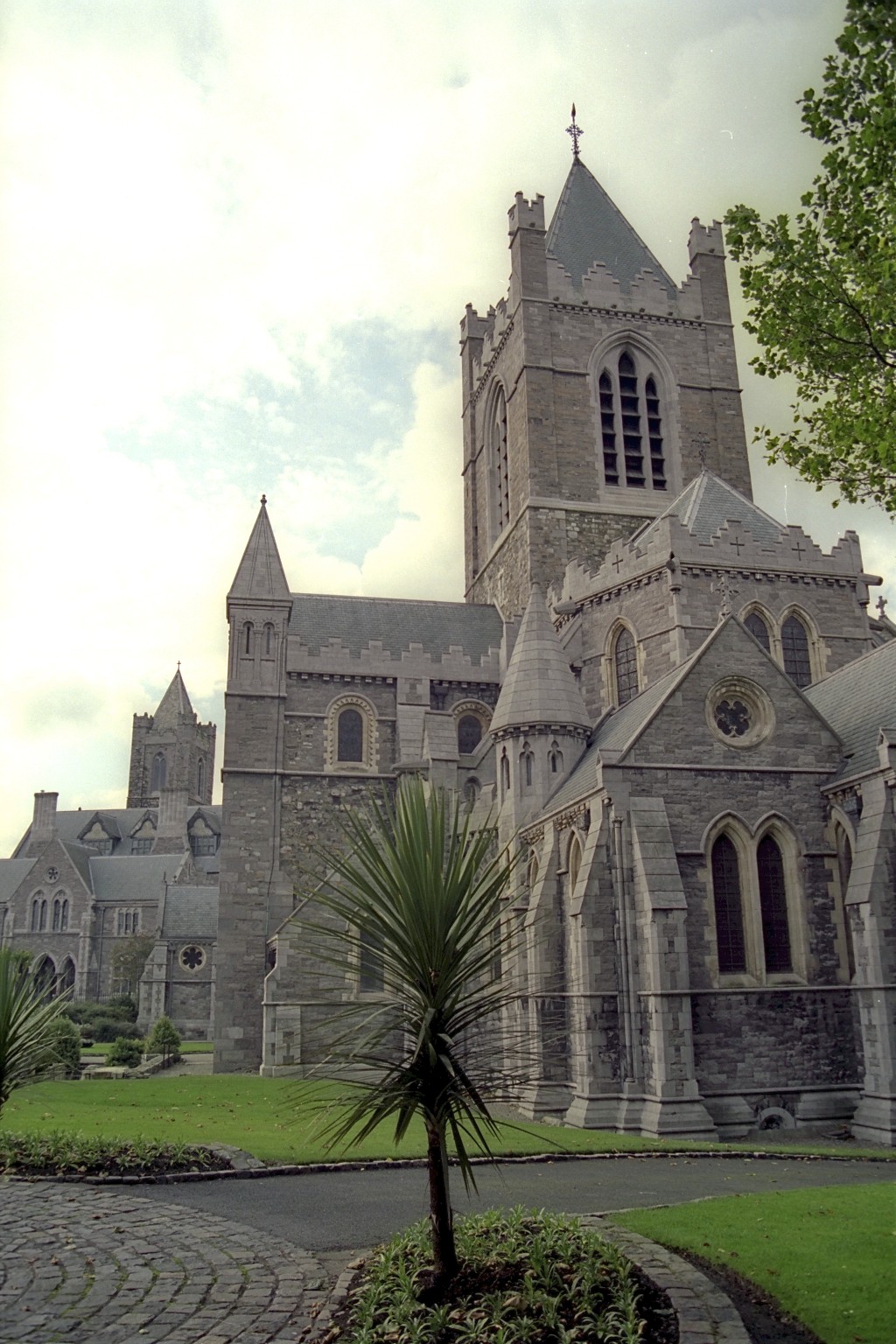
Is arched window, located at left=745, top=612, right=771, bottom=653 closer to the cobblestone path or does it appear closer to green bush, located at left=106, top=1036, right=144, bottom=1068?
the cobblestone path

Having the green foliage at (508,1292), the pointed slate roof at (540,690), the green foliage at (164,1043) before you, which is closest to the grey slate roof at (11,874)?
the green foliage at (164,1043)

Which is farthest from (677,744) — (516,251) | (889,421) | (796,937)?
(516,251)

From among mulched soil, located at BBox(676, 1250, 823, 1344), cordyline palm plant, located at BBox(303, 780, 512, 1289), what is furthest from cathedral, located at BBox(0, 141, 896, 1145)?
mulched soil, located at BBox(676, 1250, 823, 1344)

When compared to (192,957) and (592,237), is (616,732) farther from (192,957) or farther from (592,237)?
(192,957)

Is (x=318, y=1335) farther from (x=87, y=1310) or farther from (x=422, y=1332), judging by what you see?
(x=87, y=1310)

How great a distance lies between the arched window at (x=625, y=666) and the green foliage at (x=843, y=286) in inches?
647

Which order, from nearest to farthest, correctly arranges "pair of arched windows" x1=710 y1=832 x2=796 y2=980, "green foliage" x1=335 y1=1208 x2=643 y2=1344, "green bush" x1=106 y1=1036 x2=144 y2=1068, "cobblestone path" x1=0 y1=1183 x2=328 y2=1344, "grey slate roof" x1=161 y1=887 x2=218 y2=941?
"green foliage" x1=335 y1=1208 x2=643 y2=1344 < "cobblestone path" x1=0 y1=1183 x2=328 y2=1344 < "pair of arched windows" x1=710 y1=832 x2=796 y2=980 < "green bush" x1=106 y1=1036 x2=144 y2=1068 < "grey slate roof" x1=161 y1=887 x2=218 y2=941

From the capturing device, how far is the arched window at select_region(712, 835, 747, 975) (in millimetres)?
20391

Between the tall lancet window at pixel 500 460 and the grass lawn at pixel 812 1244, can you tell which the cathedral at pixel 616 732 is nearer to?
the tall lancet window at pixel 500 460

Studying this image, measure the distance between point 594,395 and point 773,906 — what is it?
934 inches

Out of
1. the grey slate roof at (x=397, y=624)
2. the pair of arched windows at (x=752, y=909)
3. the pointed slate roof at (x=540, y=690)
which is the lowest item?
the pair of arched windows at (x=752, y=909)

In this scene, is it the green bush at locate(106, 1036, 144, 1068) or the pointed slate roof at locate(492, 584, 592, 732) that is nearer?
the pointed slate roof at locate(492, 584, 592, 732)

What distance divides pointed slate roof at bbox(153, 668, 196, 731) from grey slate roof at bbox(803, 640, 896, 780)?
285 feet

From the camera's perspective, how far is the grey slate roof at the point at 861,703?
21141mm
